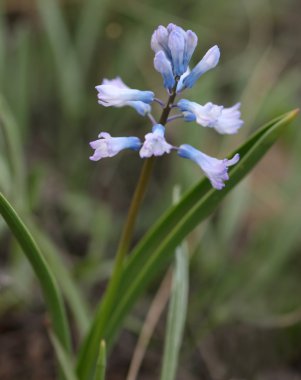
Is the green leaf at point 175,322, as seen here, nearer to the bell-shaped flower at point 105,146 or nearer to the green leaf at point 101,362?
the green leaf at point 101,362

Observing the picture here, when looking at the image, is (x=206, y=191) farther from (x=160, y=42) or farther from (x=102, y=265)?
(x=102, y=265)

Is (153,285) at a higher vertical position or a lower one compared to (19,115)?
lower

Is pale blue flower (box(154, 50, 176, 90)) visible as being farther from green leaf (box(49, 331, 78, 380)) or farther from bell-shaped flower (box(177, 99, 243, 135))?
green leaf (box(49, 331, 78, 380))

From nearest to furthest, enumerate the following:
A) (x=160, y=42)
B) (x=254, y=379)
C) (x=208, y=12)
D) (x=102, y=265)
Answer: (x=160, y=42), (x=254, y=379), (x=102, y=265), (x=208, y=12)

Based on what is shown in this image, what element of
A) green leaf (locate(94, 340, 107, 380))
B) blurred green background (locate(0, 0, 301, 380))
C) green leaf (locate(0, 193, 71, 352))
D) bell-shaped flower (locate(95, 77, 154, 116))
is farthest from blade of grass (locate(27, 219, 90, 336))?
bell-shaped flower (locate(95, 77, 154, 116))

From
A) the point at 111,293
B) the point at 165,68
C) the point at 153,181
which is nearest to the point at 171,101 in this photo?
the point at 165,68

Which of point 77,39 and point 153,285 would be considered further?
point 77,39

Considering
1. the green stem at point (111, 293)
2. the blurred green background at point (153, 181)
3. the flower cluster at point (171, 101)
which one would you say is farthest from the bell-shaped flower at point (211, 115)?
the blurred green background at point (153, 181)

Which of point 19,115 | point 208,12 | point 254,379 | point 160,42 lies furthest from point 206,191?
point 208,12
